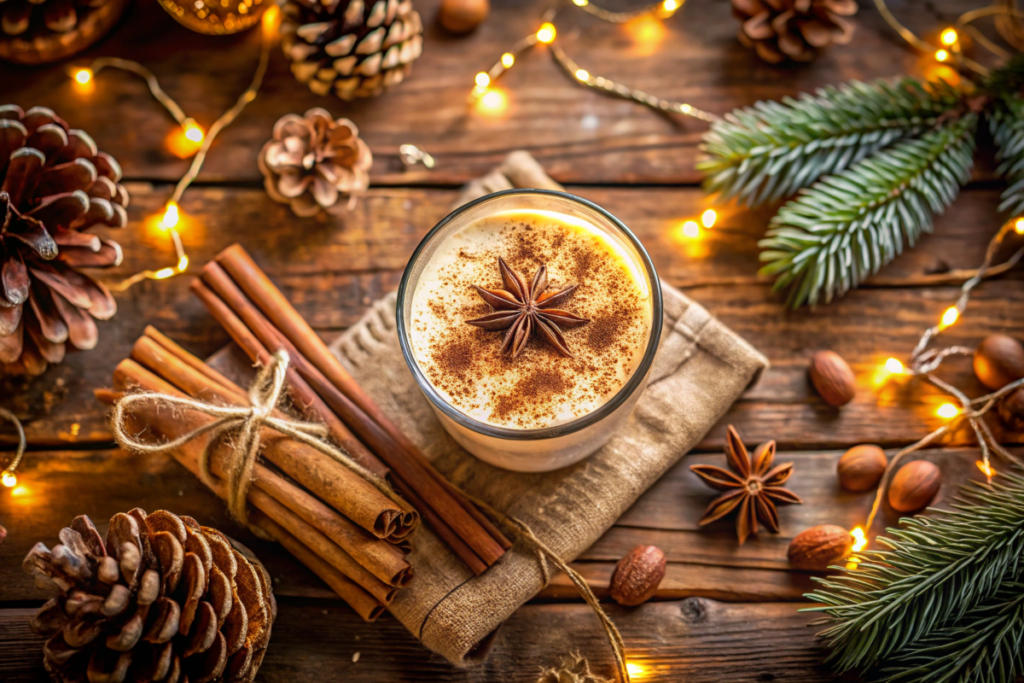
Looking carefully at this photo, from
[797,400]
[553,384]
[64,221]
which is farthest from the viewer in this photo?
[797,400]

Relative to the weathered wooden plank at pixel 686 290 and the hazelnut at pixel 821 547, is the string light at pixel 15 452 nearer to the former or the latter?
the weathered wooden plank at pixel 686 290

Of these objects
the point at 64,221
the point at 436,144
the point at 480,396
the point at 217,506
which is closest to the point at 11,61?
the point at 64,221

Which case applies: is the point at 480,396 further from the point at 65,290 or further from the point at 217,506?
the point at 65,290

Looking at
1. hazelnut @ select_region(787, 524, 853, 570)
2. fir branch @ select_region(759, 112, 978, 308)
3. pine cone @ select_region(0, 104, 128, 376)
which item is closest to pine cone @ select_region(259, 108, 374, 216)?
pine cone @ select_region(0, 104, 128, 376)

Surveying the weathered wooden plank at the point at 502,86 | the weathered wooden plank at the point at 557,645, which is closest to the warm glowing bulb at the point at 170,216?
the weathered wooden plank at the point at 502,86

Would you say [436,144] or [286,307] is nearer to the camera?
[286,307]

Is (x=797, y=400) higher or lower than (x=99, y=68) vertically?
lower

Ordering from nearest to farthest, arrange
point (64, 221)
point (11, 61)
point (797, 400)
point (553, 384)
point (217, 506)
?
point (553, 384)
point (64, 221)
point (217, 506)
point (797, 400)
point (11, 61)

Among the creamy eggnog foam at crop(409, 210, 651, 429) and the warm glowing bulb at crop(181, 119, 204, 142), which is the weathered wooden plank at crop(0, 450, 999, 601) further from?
the warm glowing bulb at crop(181, 119, 204, 142)

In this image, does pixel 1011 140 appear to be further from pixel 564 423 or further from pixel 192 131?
pixel 192 131
